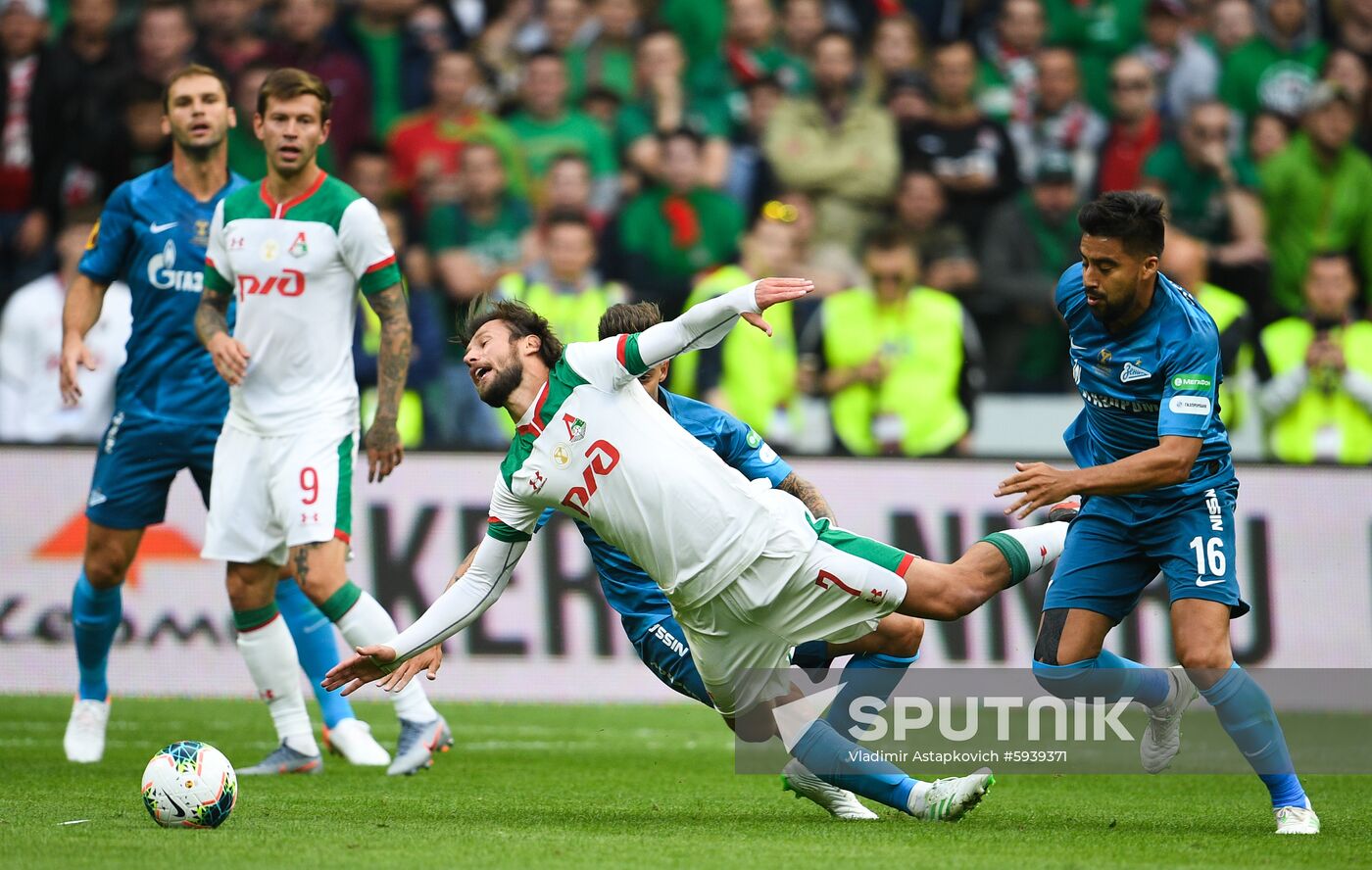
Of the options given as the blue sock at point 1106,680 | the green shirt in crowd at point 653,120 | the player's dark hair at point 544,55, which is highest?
the player's dark hair at point 544,55

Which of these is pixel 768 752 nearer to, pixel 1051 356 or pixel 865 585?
pixel 865 585

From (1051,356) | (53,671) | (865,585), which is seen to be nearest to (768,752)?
(865,585)

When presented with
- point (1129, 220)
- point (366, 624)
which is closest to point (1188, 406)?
point (1129, 220)

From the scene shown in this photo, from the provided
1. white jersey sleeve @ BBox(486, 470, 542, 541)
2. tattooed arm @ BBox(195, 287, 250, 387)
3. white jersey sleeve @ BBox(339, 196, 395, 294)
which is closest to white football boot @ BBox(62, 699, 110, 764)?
tattooed arm @ BBox(195, 287, 250, 387)

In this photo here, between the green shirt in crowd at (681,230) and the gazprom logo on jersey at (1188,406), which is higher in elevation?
the green shirt in crowd at (681,230)

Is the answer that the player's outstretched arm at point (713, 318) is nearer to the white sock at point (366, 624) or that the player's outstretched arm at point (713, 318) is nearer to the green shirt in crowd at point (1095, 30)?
the white sock at point (366, 624)

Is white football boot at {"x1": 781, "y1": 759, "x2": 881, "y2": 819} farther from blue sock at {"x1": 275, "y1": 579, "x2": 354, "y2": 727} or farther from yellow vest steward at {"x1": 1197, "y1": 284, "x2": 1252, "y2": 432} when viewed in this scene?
yellow vest steward at {"x1": 1197, "y1": 284, "x2": 1252, "y2": 432}

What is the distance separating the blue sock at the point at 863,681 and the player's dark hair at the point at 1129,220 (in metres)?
1.76

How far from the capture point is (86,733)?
8.46m

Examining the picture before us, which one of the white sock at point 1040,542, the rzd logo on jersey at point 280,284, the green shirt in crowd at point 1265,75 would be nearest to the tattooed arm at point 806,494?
the white sock at point 1040,542

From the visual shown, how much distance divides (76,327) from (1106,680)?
5.10 meters

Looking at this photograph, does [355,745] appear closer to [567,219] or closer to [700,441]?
[700,441]

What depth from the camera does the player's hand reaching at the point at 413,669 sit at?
6406mm

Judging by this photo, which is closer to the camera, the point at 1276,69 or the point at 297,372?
the point at 297,372
